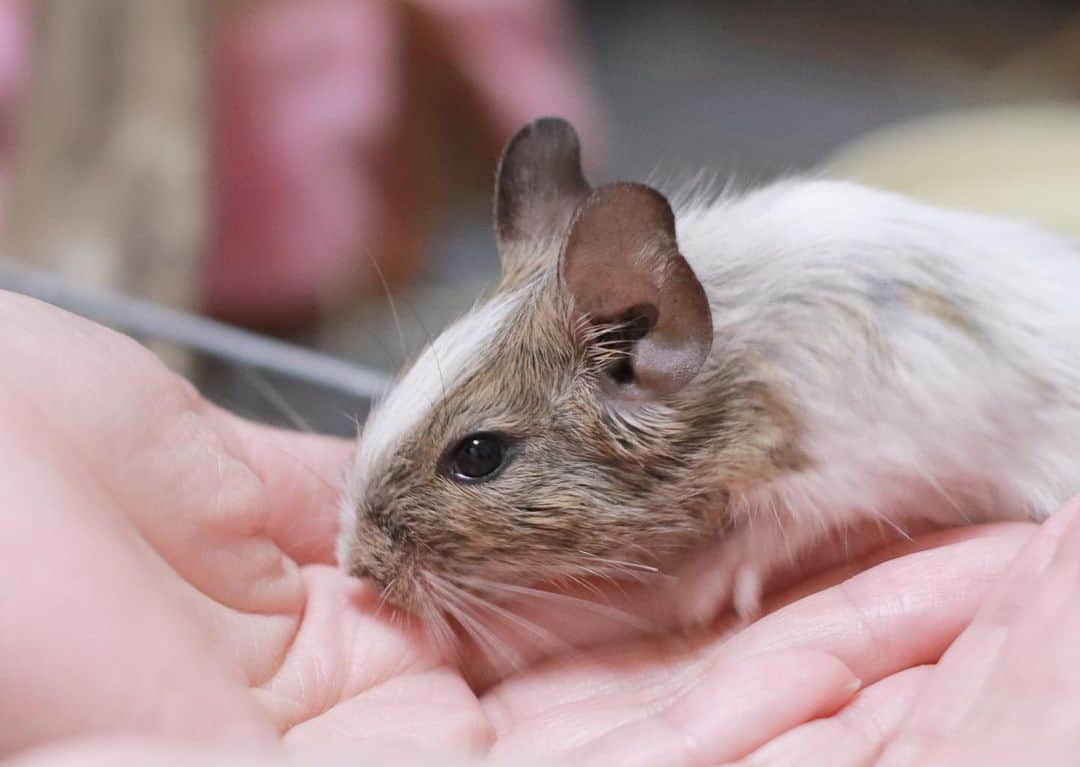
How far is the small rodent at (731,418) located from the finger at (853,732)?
0.34 metres

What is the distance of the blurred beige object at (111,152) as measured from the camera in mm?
3801

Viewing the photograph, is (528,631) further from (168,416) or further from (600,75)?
(600,75)

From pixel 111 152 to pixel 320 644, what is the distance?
2.31m

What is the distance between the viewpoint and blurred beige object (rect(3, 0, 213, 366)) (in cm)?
380

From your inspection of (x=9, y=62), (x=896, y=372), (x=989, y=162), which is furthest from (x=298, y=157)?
(x=896, y=372)

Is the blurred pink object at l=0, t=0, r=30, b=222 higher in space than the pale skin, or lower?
lower

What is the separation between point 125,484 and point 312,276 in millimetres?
3179

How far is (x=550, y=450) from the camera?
6.88 feet

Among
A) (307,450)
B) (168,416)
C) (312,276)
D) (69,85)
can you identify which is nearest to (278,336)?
(312,276)

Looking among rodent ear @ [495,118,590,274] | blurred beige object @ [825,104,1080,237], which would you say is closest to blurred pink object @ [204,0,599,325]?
blurred beige object @ [825,104,1080,237]

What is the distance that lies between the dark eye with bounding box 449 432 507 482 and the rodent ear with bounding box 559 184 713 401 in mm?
209

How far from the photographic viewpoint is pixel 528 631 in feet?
7.27

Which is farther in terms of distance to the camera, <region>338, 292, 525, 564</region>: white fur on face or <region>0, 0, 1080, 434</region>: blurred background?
<region>0, 0, 1080, 434</region>: blurred background

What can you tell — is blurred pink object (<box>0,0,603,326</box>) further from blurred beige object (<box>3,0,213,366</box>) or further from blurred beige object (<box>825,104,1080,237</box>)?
blurred beige object (<box>825,104,1080,237</box>)
